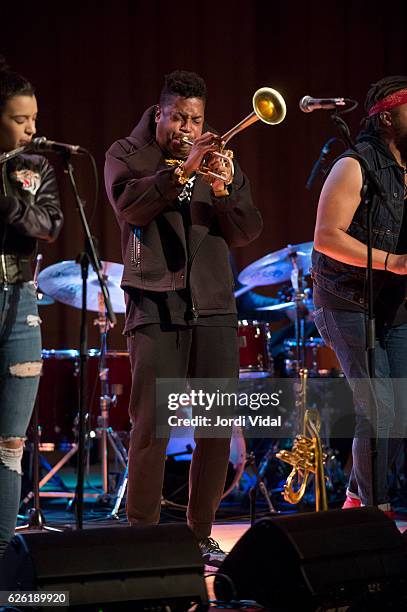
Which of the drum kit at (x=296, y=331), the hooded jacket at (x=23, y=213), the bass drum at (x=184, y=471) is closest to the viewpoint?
the hooded jacket at (x=23, y=213)

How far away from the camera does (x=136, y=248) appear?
362cm

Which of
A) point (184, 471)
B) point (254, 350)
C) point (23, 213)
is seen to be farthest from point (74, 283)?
point (23, 213)

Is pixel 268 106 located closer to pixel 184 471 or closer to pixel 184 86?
pixel 184 86

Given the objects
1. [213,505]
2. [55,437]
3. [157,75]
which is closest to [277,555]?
[213,505]

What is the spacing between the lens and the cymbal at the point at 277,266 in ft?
18.5

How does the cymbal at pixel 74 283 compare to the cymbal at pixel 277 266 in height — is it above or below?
below

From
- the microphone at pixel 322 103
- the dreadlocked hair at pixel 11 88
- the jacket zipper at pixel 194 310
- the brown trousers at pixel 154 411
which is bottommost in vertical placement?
the brown trousers at pixel 154 411

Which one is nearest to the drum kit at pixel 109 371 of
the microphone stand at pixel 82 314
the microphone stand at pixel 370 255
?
the microphone stand at pixel 370 255

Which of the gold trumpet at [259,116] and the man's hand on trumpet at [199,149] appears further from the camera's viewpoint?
the gold trumpet at [259,116]

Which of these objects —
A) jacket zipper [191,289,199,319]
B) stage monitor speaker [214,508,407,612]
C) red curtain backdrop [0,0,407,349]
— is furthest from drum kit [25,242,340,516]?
stage monitor speaker [214,508,407,612]

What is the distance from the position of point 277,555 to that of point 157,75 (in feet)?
16.8

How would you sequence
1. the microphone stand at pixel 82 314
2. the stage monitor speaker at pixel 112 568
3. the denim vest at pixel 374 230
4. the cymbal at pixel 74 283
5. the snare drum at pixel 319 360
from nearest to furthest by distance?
1. the stage monitor speaker at pixel 112 568
2. the microphone stand at pixel 82 314
3. the denim vest at pixel 374 230
4. the cymbal at pixel 74 283
5. the snare drum at pixel 319 360

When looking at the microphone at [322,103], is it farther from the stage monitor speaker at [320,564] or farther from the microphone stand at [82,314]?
the stage monitor speaker at [320,564]

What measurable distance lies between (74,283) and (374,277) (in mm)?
2502
